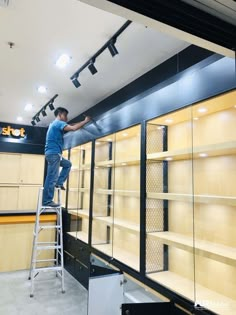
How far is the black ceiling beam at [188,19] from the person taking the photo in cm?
96

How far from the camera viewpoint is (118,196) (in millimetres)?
3834

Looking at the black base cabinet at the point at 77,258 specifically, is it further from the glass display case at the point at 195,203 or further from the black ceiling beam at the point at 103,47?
the black ceiling beam at the point at 103,47

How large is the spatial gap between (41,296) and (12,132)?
4.18 meters

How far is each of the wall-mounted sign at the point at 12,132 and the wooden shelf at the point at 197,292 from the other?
17.6 ft

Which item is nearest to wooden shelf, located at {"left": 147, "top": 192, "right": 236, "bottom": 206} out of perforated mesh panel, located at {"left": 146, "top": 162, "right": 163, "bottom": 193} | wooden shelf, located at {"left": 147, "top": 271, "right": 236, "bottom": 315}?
perforated mesh panel, located at {"left": 146, "top": 162, "right": 163, "bottom": 193}

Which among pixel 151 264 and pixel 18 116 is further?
pixel 18 116

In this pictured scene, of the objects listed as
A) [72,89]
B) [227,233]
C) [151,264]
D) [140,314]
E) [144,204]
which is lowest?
A: [140,314]

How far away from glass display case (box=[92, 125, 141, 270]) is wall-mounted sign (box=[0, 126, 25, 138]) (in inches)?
135

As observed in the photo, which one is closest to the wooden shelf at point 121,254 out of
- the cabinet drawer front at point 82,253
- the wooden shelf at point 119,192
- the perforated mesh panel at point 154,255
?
the perforated mesh panel at point 154,255

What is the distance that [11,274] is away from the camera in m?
4.70

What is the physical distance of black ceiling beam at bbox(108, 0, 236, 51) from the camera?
3.15ft

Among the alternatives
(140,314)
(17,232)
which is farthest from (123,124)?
(17,232)

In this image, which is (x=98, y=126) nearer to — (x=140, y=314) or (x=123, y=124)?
(x=123, y=124)

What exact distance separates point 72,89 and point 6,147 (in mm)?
3185
